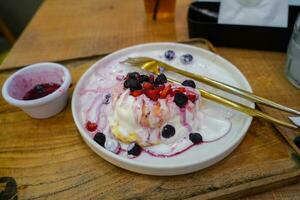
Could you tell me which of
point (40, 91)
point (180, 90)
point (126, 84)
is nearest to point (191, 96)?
point (180, 90)

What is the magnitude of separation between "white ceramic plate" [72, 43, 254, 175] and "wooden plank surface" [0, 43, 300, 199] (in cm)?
2

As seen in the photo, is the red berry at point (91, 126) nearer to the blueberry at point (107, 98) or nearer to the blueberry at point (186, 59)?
the blueberry at point (107, 98)

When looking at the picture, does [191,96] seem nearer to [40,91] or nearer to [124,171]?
[124,171]

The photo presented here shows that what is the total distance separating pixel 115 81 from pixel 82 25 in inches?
17.4

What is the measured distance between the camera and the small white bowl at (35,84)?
643 mm

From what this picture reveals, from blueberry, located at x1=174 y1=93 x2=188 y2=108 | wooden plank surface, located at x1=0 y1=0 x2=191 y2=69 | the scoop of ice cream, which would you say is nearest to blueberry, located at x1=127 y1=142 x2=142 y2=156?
the scoop of ice cream

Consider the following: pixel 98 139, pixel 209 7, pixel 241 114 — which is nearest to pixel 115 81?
pixel 98 139

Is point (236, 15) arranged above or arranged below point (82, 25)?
above

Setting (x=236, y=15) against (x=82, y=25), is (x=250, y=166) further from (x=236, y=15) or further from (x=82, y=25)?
(x=82, y=25)

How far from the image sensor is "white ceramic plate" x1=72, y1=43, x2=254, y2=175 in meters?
0.52

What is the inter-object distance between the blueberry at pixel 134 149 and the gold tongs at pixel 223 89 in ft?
0.62

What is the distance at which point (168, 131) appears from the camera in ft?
1.83

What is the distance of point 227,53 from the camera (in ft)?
2.82

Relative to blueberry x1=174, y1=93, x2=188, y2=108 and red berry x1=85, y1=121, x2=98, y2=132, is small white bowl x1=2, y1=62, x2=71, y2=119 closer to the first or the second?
red berry x1=85, y1=121, x2=98, y2=132
